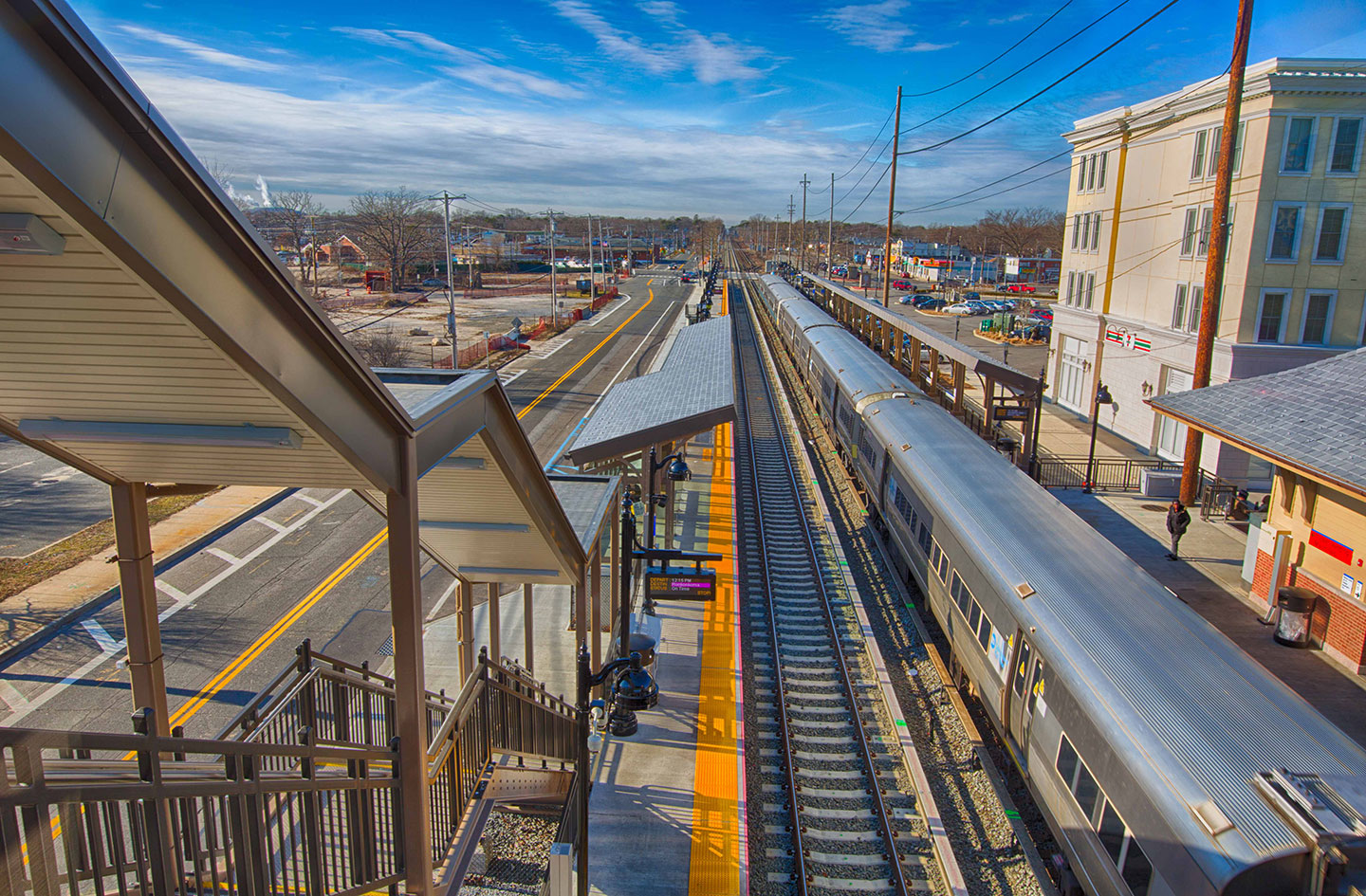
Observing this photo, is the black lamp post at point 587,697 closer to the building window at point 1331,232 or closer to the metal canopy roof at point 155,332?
the metal canopy roof at point 155,332

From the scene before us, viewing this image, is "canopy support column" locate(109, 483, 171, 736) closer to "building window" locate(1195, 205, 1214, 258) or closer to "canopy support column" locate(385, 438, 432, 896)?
"canopy support column" locate(385, 438, 432, 896)

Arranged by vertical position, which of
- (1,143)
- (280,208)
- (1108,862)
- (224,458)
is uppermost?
(280,208)

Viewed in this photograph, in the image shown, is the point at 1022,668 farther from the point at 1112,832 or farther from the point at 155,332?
the point at 155,332

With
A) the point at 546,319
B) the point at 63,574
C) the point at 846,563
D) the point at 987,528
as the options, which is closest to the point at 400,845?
the point at 987,528

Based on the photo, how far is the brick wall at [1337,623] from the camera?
12.7m

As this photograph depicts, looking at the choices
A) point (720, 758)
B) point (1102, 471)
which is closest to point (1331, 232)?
point (1102, 471)

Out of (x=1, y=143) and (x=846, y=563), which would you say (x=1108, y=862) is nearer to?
(x=1, y=143)

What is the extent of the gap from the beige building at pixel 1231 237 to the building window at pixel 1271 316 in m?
0.03

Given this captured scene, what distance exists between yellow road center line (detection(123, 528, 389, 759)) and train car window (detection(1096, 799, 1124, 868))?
7.90m

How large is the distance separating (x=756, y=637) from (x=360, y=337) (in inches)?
1146

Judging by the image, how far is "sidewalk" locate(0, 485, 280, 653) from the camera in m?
14.3

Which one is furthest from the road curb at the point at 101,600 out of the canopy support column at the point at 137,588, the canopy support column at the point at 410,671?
the canopy support column at the point at 410,671

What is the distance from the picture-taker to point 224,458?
5000 mm

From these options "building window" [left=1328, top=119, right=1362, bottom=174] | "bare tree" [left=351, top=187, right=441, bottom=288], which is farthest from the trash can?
"bare tree" [left=351, top=187, right=441, bottom=288]
